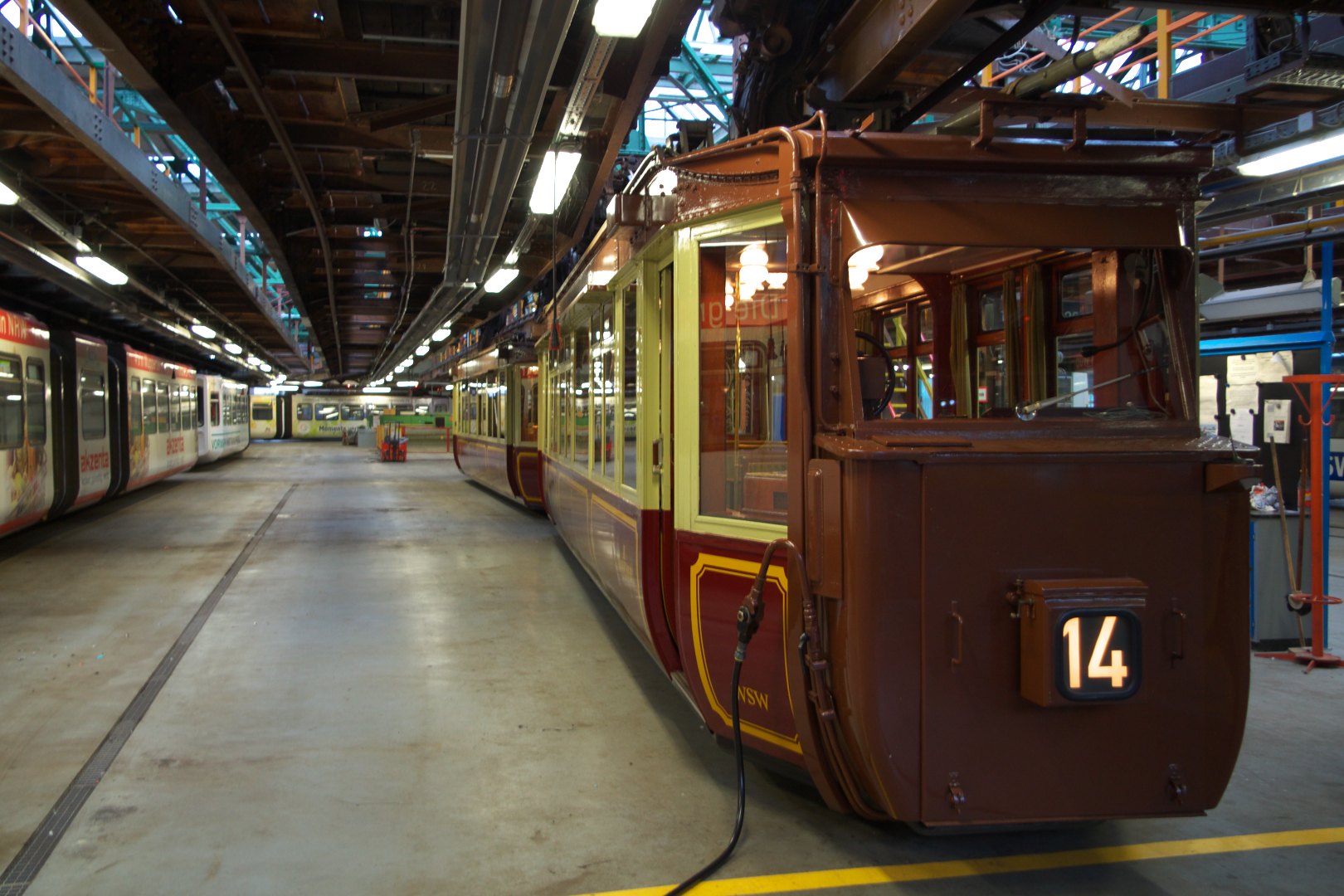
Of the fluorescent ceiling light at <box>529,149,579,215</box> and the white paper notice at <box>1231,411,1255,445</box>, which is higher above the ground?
the fluorescent ceiling light at <box>529,149,579,215</box>

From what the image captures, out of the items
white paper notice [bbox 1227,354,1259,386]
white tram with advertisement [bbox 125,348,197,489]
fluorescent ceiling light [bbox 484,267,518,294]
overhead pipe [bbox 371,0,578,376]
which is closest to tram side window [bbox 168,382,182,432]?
white tram with advertisement [bbox 125,348,197,489]

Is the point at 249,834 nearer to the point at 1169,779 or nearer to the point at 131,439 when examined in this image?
the point at 1169,779

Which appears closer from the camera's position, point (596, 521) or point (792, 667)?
point (792, 667)

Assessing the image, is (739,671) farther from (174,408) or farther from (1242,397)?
(174,408)

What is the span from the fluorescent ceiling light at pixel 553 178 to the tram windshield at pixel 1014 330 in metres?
3.13

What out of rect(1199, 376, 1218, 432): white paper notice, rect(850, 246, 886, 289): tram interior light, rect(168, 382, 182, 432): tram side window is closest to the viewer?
rect(850, 246, 886, 289): tram interior light

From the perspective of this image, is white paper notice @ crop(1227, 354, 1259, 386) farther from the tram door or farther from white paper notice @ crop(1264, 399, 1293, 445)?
the tram door

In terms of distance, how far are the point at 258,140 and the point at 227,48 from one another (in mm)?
2652

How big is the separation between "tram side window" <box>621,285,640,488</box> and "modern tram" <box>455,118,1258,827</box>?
2.76 ft

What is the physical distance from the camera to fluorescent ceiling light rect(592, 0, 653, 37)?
420cm

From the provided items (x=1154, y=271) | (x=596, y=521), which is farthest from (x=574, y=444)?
(x=1154, y=271)

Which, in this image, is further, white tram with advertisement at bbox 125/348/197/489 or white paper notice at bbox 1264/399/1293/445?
white tram with advertisement at bbox 125/348/197/489

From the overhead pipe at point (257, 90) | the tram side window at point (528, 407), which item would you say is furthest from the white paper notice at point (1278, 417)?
the overhead pipe at point (257, 90)

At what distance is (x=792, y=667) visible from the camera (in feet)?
10.1
